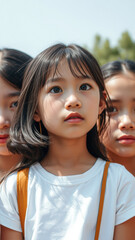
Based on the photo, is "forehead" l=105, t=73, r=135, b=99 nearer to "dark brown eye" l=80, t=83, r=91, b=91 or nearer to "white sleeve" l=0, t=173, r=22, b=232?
"dark brown eye" l=80, t=83, r=91, b=91

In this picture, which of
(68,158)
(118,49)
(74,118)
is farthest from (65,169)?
(118,49)

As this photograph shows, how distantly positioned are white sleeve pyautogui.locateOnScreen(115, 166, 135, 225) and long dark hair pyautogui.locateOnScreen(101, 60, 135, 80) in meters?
1.08

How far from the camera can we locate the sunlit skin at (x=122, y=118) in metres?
2.43

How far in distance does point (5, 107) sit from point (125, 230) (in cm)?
108

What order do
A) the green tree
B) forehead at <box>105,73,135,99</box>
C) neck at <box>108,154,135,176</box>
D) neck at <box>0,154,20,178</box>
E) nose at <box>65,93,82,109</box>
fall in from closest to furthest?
1. nose at <box>65,93,82,109</box>
2. neck at <box>0,154,20,178</box>
3. forehead at <box>105,73,135,99</box>
4. neck at <box>108,154,135,176</box>
5. the green tree

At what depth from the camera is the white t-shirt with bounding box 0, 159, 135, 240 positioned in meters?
1.74

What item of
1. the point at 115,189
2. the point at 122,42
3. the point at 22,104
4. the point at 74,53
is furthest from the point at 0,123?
the point at 122,42

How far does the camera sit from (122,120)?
2.43 metres

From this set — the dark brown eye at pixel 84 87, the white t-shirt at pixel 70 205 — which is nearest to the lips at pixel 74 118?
the dark brown eye at pixel 84 87

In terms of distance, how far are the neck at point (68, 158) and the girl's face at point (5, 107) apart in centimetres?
35

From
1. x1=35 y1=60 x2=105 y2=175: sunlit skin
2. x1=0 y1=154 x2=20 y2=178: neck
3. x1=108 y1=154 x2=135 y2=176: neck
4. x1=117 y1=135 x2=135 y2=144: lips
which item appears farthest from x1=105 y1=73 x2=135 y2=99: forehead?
x1=0 y1=154 x2=20 y2=178: neck

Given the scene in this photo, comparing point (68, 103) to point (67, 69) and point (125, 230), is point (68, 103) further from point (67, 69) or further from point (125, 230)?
point (125, 230)

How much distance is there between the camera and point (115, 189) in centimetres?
178

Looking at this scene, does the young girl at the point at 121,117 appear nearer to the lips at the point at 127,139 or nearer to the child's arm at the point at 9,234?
the lips at the point at 127,139
